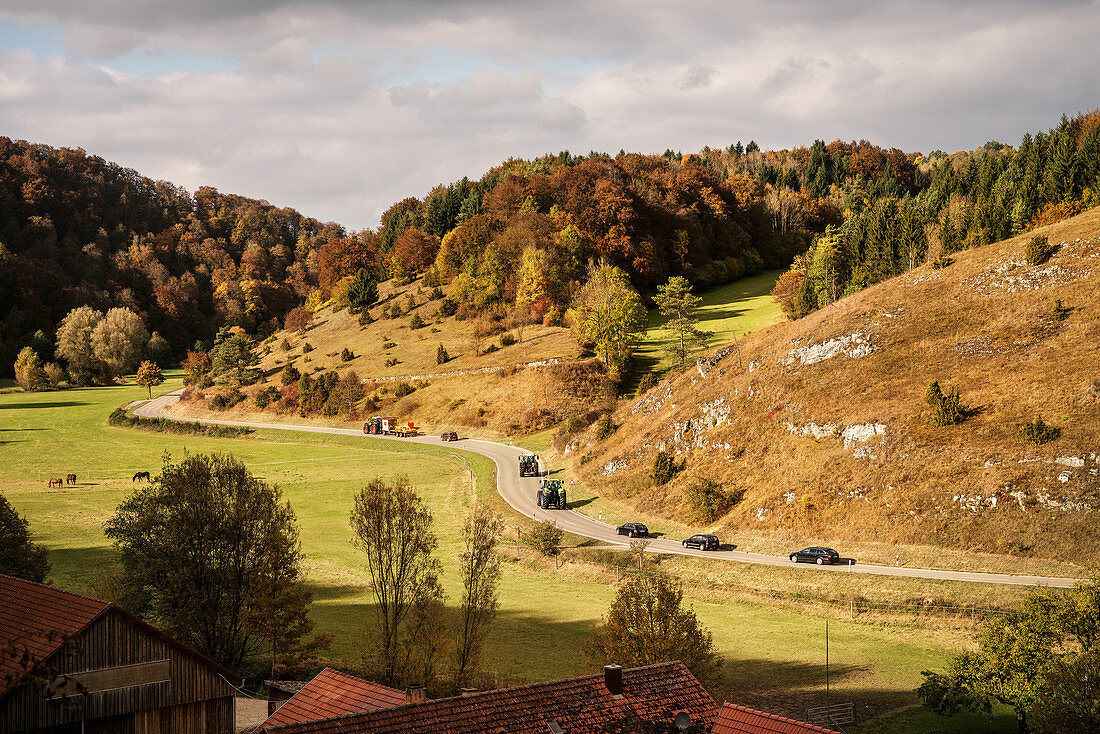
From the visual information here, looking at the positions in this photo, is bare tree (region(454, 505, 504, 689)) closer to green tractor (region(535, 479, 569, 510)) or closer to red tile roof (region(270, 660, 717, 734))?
red tile roof (region(270, 660, 717, 734))

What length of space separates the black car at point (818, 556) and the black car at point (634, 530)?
12.0 meters

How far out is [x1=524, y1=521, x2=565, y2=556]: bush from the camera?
55.8 metres

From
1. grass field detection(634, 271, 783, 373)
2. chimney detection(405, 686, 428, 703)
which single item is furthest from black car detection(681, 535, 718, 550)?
grass field detection(634, 271, 783, 373)

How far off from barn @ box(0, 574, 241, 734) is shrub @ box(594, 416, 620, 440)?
188 ft

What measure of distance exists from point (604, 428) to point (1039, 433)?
39632 mm

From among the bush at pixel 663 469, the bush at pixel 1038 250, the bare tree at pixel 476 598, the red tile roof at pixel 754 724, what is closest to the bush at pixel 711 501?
the bush at pixel 663 469

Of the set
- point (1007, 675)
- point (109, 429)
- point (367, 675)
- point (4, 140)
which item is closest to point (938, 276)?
point (1007, 675)

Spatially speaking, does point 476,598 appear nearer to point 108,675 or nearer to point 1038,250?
point 108,675

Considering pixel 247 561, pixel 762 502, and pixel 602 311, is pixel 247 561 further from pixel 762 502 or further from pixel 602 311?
pixel 602 311

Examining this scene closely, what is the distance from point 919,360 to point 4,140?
740 ft

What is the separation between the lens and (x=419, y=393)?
107000 millimetres

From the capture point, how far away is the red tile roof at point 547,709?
18.8 m

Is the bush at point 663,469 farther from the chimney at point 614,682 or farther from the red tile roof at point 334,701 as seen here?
the chimney at point 614,682

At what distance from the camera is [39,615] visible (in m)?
21.5
